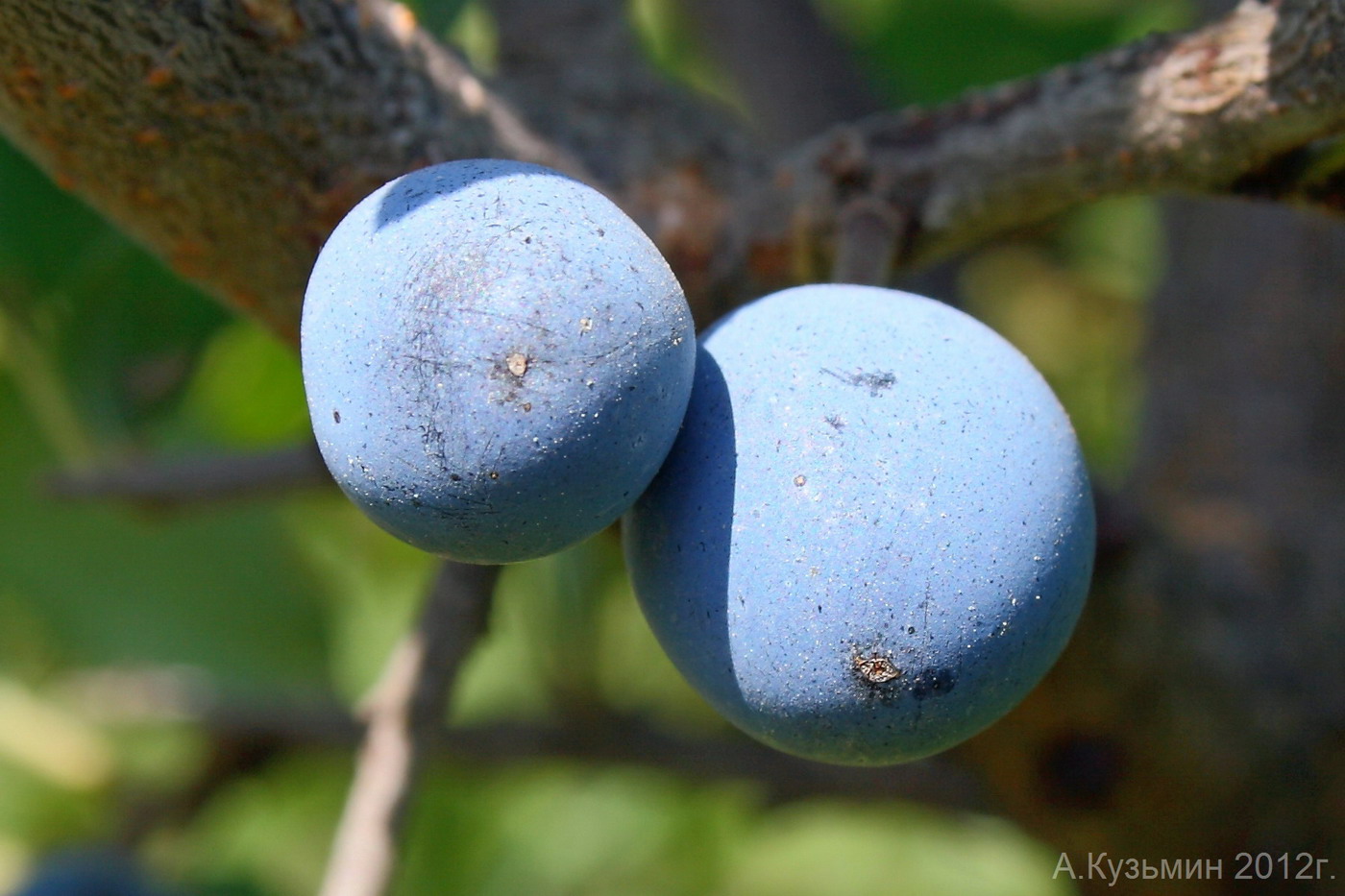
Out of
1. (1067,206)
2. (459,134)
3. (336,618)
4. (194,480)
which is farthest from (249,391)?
(1067,206)

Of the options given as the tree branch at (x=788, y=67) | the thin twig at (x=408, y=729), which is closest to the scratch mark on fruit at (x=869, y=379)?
the thin twig at (x=408, y=729)

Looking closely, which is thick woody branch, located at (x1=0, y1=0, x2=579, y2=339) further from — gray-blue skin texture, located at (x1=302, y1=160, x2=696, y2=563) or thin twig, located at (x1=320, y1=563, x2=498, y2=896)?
thin twig, located at (x1=320, y1=563, x2=498, y2=896)

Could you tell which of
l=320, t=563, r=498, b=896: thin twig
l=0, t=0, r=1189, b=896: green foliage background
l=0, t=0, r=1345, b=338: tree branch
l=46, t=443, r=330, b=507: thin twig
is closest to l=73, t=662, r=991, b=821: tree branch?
l=0, t=0, r=1189, b=896: green foliage background

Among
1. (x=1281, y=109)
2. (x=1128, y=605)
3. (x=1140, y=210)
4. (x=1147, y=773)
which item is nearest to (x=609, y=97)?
(x=1281, y=109)

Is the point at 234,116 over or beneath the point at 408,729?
over

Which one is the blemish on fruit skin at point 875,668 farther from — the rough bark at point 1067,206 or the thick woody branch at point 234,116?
the thick woody branch at point 234,116

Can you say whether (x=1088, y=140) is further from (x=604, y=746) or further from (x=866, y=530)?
(x=604, y=746)

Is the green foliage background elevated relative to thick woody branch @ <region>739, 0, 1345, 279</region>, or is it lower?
elevated
